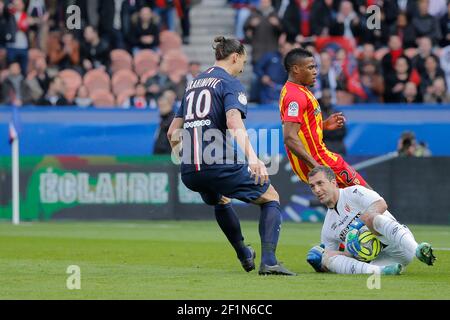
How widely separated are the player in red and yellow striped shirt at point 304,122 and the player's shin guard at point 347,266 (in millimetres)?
1107

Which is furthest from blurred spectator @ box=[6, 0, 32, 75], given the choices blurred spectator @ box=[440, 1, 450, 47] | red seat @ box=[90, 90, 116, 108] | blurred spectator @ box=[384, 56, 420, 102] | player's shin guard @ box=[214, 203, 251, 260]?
player's shin guard @ box=[214, 203, 251, 260]

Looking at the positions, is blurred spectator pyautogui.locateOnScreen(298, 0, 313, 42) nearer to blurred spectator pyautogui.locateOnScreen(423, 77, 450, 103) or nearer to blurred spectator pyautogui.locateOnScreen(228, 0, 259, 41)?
blurred spectator pyautogui.locateOnScreen(228, 0, 259, 41)

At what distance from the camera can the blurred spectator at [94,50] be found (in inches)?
981

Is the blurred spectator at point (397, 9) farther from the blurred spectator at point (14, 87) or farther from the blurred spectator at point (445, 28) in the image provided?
the blurred spectator at point (14, 87)

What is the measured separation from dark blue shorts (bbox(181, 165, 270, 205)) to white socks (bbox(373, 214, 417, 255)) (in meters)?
1.12

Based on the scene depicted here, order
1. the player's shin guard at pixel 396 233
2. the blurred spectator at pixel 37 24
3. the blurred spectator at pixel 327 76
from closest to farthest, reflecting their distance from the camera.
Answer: the player's shin guard at pixel 396 233 → the blurred spectator at pixel 327 76 → the blurred spectator at pixel 37 24

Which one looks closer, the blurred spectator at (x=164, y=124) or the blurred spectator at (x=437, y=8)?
the blurred spectator at (x=164, y=124)

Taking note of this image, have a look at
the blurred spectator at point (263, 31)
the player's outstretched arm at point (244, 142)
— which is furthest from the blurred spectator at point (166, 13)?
the player's outstretched arm at point (244, 142)

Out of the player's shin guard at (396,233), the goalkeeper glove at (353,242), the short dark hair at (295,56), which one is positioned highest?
the short dark hair at (295,56)

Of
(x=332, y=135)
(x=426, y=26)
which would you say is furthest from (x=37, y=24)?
(x=426, y=26)

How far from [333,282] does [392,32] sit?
14583 millimetres

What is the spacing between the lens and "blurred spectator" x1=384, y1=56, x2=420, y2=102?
2308 centimetres

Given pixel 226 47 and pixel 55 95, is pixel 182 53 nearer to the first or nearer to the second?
pixel 55 95
